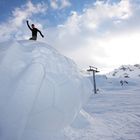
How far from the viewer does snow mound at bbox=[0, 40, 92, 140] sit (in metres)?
5.88

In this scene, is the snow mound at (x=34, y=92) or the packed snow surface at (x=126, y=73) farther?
the packed snow surface at (x=126, y=73)

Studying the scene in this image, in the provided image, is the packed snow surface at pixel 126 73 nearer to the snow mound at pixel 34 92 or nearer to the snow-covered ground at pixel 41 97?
the snow-covered ground at pixel 41 97

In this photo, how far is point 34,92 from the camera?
6227 millimetres

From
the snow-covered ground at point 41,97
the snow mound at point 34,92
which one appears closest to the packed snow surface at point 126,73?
the snow-covered ground at point 41,97

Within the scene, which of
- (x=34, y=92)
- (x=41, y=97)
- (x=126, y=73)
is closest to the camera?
(x=34, y=92)

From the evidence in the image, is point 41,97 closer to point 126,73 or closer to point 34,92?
point 34,92

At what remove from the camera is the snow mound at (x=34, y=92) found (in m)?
5.88

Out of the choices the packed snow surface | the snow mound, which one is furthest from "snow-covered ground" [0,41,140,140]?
the packed snow surface

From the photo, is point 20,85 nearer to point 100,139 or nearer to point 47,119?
point 47,119

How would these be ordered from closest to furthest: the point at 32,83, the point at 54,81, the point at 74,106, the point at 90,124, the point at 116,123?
1. the point at 32,83
2. the point at 54,81
3. the point at 74,106
4. the point at 90,124
5. the point at 116,123

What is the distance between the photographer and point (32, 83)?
6.31 meters

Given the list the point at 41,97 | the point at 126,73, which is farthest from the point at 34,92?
the point at 126,73

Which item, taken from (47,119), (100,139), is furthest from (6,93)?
(100,139)

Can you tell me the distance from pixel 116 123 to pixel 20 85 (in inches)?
181
